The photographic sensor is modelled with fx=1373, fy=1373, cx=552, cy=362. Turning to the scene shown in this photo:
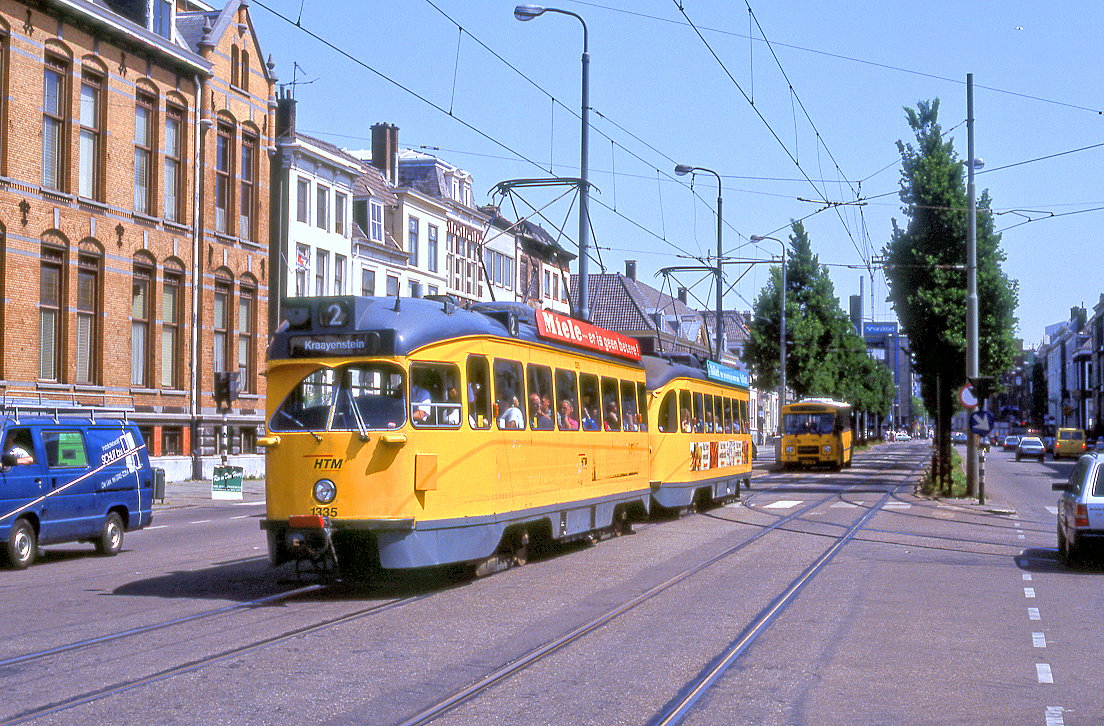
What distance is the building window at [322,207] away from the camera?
148 feet

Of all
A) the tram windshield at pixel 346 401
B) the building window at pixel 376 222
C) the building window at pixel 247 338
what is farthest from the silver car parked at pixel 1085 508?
the building window at pixel 376 222

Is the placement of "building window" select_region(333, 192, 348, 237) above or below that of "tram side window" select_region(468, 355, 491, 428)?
above

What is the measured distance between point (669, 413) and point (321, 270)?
2464cm

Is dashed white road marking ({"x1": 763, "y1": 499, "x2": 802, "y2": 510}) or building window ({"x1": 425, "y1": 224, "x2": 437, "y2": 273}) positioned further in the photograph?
building window ({"x1": 425, "y1": 224, "x2": 437, "y2": 273})

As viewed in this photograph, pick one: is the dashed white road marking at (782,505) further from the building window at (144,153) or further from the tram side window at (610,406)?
the building window at (144,153)

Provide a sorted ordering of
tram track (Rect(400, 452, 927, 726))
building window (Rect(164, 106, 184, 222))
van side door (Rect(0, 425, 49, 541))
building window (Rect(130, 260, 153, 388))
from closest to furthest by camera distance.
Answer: tram track (Rect(400, 452, 927, 726)) < van side door (Rect(0, 425, 49, 541)) < building window (Rect(130, 260, 153, 388)) < building window (Rect(164, 106, 184, 222))

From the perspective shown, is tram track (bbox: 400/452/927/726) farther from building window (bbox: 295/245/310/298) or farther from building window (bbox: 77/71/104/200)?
building window (bbox: 295/245/310/298)

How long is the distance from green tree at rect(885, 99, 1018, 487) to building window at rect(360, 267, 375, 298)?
18.4 m

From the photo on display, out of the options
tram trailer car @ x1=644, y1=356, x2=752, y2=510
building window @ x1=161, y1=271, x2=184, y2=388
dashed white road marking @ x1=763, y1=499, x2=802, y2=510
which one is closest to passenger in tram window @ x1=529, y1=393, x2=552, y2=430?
tram trailer car @ x1=644, y1=356, x2=752, y2=510

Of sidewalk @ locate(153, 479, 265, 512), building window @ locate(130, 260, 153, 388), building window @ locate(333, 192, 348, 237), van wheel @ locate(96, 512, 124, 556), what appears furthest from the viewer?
building window @ locate(333, 192, 348, 237)

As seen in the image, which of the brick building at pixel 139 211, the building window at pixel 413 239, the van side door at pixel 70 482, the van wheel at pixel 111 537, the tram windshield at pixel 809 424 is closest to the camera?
the van side door at pixel 70 482

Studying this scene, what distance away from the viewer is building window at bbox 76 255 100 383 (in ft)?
109

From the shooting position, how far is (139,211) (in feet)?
115

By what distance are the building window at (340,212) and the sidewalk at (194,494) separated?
10516mm
